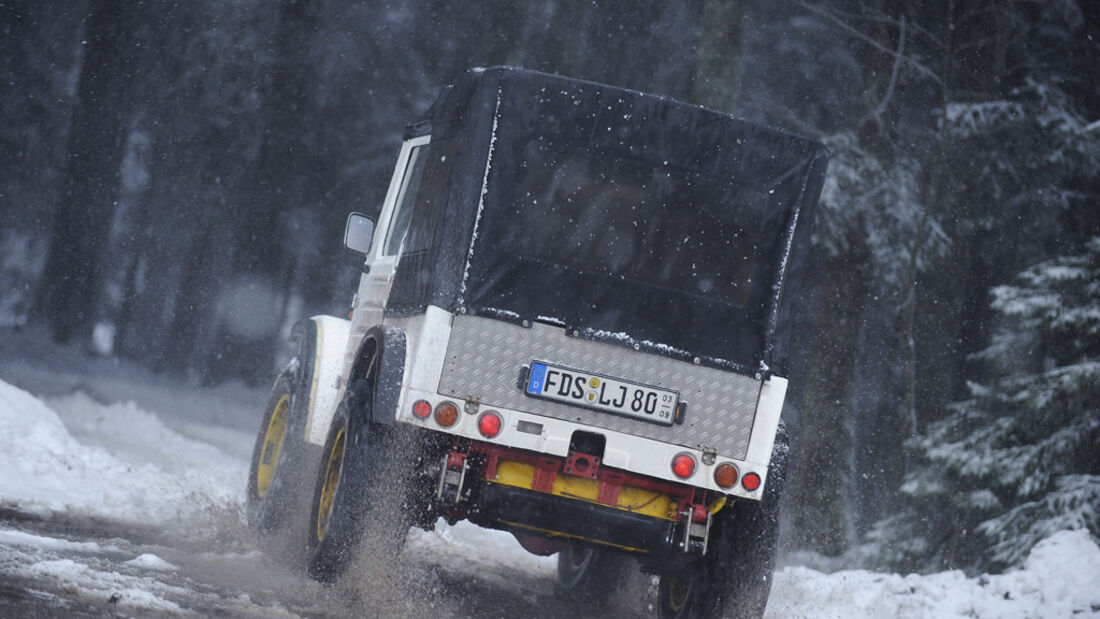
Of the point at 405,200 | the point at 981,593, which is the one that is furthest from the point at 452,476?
the point at 981,593

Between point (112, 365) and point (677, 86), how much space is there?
8609mm

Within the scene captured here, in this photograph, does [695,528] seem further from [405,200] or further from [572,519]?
[405,200]

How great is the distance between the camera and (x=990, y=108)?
16.3m

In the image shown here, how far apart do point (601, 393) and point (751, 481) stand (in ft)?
2.79

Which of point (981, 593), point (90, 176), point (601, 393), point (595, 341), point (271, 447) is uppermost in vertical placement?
point (90, 176)

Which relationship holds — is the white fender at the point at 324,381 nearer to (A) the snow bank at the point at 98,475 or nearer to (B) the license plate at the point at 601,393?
(A) the snow bank at the point at 98,475

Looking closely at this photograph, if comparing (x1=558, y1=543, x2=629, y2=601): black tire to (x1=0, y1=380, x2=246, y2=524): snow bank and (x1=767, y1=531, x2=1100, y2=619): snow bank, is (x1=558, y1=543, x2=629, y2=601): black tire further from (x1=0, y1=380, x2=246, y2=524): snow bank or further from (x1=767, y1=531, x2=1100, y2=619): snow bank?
(x1=0, y1=380, x2=246, y2=524): snow bank

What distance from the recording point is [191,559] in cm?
663

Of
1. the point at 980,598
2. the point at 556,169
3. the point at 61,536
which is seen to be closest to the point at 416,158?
the point at 556,169

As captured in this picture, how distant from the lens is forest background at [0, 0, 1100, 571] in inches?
594

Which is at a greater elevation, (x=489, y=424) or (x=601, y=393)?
(x=601, y=393)

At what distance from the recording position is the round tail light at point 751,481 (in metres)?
5.92

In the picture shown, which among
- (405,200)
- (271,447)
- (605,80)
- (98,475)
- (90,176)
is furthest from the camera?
(605,80)

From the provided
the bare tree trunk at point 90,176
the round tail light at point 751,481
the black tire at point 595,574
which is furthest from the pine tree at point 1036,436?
the bare tree trunk at point 90,176
